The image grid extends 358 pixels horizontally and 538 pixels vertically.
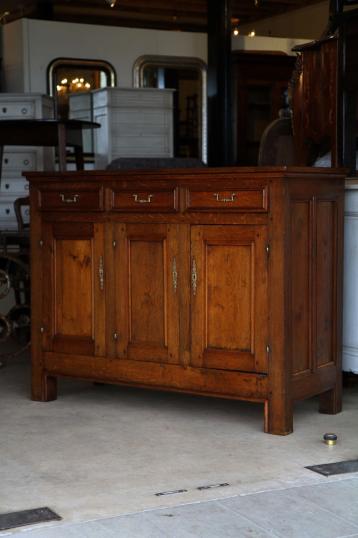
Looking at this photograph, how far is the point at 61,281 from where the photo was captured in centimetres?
416

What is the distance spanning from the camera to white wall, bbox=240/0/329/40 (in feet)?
45.7

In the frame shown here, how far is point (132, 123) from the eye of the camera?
1108 centimetres

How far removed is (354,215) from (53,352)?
5.00 ft

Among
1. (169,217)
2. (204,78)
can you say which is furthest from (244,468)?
(204,78)

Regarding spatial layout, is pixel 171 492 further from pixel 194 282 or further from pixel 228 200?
pixel 228 200

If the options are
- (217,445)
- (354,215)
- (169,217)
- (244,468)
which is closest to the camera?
(244,468)

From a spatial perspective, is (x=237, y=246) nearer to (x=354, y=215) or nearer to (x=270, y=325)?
(x=270, y=325)

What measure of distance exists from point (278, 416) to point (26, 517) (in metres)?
1.27

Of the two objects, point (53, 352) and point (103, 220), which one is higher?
point (103, 220)

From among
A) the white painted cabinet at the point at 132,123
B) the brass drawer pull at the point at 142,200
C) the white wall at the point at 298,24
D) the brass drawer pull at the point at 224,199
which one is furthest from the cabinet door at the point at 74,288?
the white wall at the point at 298,24

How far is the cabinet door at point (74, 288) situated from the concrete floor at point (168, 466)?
1.04ft

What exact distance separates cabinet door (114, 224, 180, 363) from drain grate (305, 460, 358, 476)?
911 millimetres

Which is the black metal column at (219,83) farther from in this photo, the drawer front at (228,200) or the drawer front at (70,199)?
the drawer front at (228,200)

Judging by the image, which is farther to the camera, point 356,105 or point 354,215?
point 356,105
